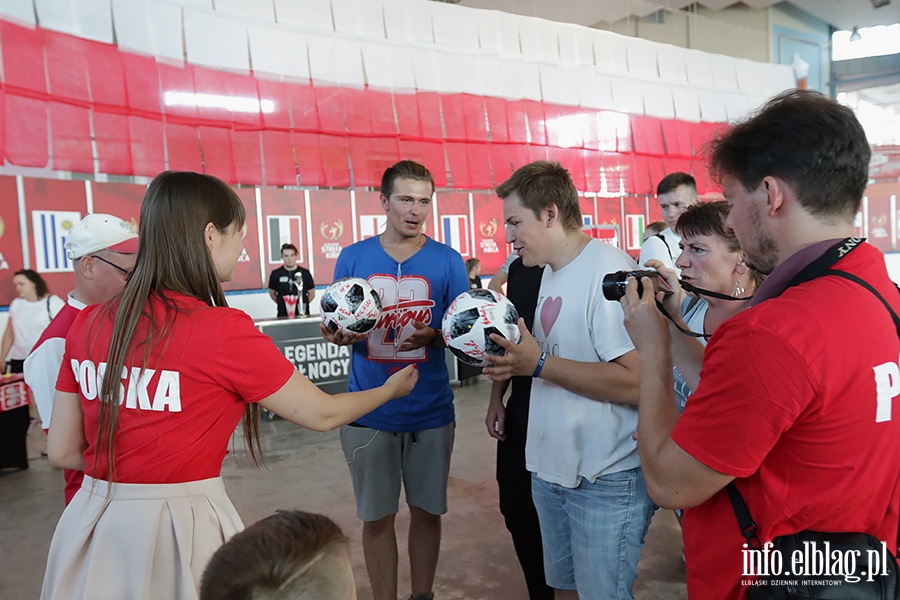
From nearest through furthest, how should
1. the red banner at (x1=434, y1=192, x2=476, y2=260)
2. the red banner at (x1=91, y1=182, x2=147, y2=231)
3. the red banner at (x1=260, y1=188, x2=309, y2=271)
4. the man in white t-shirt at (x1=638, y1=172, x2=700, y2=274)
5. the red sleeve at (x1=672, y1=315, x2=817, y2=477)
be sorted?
the red sleeve at (x1=672, y1=315, x2=817, y2=477)
the man in white t-shirt at (x1=638, y1=172, x2=700, y2=274)
the red banner at (x1=91, y1=182, x2=147, y2=231)
the red banner at (x1=260, y1=188, x2=309, y2=271)
the red banner at (x1=434, y1=192, x2=476, y2=260)

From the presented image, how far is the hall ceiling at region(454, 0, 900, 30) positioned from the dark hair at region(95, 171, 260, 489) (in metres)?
11.9

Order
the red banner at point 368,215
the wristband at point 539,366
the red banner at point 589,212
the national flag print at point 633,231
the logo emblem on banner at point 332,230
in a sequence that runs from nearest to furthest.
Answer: the wristband at point 539,366, the logo emblem on banner at point 332,230, the red banner at point 368,215, the red banner at point 589,212, the national flag print at point 633,231

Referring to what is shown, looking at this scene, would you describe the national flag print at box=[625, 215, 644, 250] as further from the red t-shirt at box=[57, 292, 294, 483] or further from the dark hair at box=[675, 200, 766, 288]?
the red t-shirt at box=[57, 292, 294, 483]

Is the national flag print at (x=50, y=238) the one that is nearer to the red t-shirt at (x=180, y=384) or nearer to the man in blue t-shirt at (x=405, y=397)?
the man in blue t-shirt at (x=405, y=397)

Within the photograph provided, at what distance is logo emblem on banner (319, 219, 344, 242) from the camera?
31.0 feet

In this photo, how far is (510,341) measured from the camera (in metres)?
1.99

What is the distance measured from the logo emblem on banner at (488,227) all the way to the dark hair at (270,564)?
10337 mm

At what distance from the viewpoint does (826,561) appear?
1.07 metres

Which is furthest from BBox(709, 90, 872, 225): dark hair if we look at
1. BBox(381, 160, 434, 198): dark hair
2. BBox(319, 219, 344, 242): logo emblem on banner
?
BBox(319, 219, 344, 242): logo emblem on banner

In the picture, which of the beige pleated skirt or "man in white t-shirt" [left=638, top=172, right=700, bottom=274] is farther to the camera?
"man in white t-shirt" [left=638, top=172, right=700, bottom=274]

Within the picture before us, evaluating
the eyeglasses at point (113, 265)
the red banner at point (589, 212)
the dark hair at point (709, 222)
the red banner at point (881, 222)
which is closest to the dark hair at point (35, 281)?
the eyeglasses at point (113, 265)

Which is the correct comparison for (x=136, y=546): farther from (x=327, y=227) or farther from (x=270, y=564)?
(x=327, y=227)

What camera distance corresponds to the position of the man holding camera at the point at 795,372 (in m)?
1.01

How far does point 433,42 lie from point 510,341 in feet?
29.3
